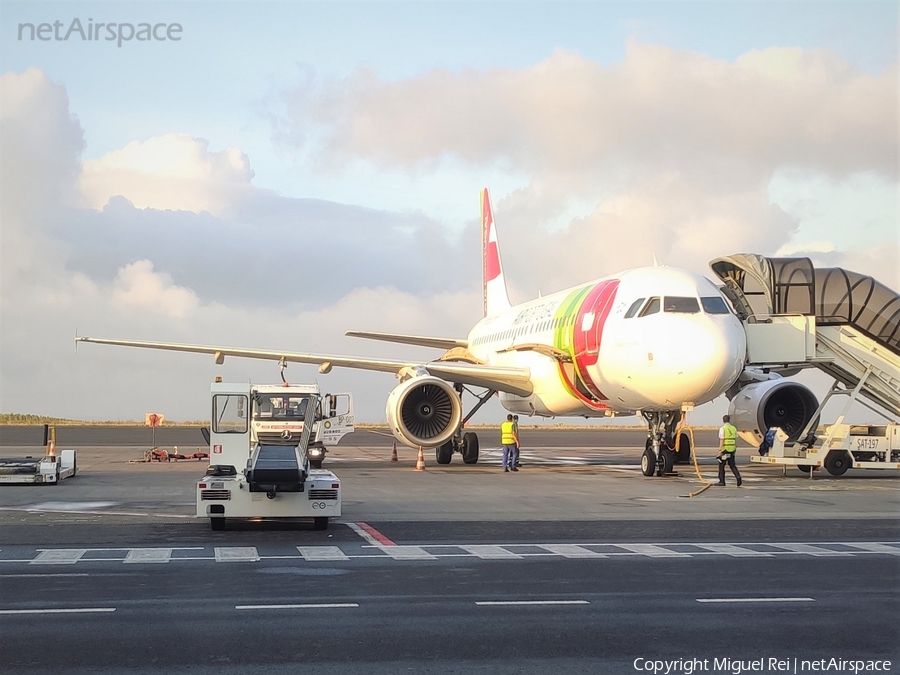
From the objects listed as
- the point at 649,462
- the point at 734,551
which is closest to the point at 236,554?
the point at 734,551

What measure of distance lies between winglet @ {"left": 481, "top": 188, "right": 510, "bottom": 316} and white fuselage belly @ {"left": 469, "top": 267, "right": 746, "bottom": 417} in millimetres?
10653

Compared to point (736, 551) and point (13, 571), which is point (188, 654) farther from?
point (736, 551)

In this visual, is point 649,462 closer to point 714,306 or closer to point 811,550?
point 714,306

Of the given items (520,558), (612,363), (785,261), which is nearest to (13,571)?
(520,558)

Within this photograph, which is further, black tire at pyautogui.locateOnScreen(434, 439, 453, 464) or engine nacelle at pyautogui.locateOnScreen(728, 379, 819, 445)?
black tire at pyautogui.locateOnScreen(434, 439, 453, 464)

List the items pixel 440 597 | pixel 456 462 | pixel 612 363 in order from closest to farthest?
pixel 440 597 → pixel 612 363 → pixel 456 462

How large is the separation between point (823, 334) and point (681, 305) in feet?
18.8

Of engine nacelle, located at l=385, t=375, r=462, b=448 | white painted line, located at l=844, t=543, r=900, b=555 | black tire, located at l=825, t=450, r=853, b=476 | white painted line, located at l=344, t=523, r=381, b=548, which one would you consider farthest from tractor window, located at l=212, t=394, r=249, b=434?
black tire, located at l=825, t=450, r=853, b=476

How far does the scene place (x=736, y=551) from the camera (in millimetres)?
12258

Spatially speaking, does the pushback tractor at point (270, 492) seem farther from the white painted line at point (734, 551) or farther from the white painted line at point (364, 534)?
the white painted line at point (734, 551)

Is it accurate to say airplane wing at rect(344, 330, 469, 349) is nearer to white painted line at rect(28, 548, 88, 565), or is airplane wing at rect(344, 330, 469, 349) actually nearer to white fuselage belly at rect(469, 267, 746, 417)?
white fuselage belly at rect(469, 267, 746, 417)

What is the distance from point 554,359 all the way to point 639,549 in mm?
13791

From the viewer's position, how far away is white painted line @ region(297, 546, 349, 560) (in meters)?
11.6

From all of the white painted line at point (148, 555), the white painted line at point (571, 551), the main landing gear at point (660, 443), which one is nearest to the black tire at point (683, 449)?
the main landing gear at point (660, 443)
